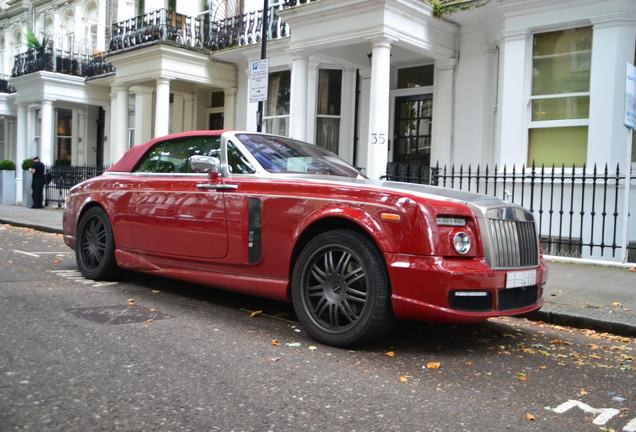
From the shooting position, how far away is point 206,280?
17.7 feet

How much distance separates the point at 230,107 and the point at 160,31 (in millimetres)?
2815

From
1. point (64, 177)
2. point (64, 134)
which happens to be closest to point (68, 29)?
point (64, 134)

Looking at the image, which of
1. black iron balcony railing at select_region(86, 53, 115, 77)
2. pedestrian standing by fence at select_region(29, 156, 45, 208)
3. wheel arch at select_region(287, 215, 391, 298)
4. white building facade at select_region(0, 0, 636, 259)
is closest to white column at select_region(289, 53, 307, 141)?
white building facade at select_region(0, 0, 636, 259)

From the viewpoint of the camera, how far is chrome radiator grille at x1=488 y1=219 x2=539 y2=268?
4.24 m

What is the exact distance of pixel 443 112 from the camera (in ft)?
41.7

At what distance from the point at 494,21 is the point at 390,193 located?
863cm

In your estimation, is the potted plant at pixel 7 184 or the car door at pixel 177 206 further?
the potted plant at pixel 7 184

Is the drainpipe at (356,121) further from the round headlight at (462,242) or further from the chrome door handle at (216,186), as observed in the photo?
the round headlight at (462,242)

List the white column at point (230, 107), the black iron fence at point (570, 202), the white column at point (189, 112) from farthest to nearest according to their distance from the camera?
the white column at point (189, 112) < the white column at point (230, 107) < the black iron fence at point (570, 202)

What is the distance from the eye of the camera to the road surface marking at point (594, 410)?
3.26 metres

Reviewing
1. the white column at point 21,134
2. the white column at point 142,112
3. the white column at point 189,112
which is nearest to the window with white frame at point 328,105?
the white column at point 189,112

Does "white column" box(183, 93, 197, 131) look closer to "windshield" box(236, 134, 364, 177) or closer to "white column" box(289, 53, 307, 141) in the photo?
"white column" box(289, 53, 307, 141)

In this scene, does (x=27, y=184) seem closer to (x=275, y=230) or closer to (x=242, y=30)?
(x=242, y=30)

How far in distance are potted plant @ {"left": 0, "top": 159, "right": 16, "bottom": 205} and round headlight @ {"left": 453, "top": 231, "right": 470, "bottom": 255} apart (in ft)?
66.6
